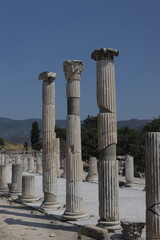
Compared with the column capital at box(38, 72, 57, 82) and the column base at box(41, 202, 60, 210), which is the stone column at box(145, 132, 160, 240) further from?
the column capital at box(38, 72, 57, 82)

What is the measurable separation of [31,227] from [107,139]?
3969 mm

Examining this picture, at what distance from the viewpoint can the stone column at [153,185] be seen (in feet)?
28.7

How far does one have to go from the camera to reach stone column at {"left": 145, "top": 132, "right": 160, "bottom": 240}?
876cm

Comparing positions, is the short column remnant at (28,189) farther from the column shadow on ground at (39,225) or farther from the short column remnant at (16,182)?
the column shadow on ground at (39,225)

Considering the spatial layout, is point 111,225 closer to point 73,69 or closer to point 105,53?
point 105,53

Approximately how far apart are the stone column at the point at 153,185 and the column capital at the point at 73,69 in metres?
5.37

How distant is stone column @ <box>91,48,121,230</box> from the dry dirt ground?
1.06 meters

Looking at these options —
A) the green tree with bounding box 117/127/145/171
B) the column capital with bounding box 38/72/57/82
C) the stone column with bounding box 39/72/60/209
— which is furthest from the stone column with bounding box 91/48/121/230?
the green tree with bounding box 117/127/145/171

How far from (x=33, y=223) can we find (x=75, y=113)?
13.7 feet

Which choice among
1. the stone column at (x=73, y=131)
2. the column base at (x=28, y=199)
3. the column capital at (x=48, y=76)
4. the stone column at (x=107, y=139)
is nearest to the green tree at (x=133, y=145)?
the column base at (x=28, y=199)

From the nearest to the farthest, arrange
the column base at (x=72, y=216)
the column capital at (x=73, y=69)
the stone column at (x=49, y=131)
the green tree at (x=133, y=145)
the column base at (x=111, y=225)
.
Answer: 1. the column base at (x=111, y=225)
2. the column base at (x=72, y=216)
3. the column capital at (x=73, y=69)
4. the stone column at (x=49, y=131)
5. the green tree at (x=133, y=145)

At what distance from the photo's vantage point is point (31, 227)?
12.4m

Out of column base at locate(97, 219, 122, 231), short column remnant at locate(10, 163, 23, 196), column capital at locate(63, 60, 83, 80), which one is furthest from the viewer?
short column remnant at locate(10, 163, 23, 196)

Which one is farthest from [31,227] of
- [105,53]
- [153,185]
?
[105,53]
